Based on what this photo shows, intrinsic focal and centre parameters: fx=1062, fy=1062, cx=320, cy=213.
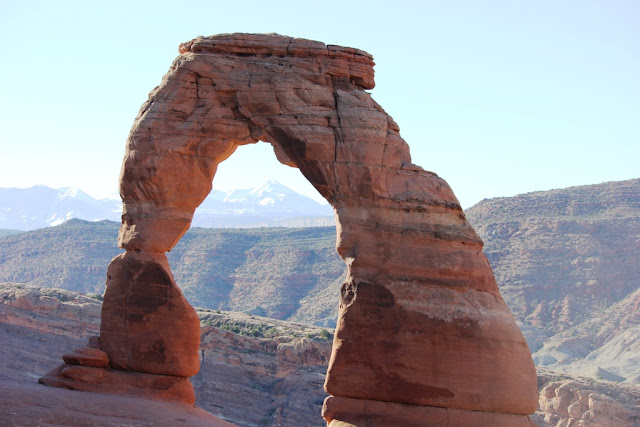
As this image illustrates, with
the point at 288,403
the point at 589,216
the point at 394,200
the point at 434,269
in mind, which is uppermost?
the point at 589,216

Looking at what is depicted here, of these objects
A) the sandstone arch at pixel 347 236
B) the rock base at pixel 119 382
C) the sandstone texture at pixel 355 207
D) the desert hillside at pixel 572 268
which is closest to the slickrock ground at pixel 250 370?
the rock base at pixel 119 382

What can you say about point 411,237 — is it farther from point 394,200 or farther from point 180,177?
point 180,177

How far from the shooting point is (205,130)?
2175cm

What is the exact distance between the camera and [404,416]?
19.1m

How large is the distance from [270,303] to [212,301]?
5285mm

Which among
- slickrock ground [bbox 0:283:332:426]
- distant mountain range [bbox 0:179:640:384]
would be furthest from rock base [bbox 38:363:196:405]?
distant mountain range [bbox 0:179:640:384]

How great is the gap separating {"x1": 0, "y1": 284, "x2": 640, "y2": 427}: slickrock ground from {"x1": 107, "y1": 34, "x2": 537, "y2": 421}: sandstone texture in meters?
18.8

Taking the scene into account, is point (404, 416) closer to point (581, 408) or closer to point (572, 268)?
point (581, 408)

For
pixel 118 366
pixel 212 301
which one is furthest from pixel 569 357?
pixel 118 366

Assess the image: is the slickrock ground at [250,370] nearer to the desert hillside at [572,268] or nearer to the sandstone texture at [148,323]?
the sandstone texture at [148,323]

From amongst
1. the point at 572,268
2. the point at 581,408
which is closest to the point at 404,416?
the point at 581,408

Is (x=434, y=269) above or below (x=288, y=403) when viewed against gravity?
above

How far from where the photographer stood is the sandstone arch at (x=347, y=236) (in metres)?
19.2

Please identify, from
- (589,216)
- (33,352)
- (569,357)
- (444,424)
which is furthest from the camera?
(589,216)
